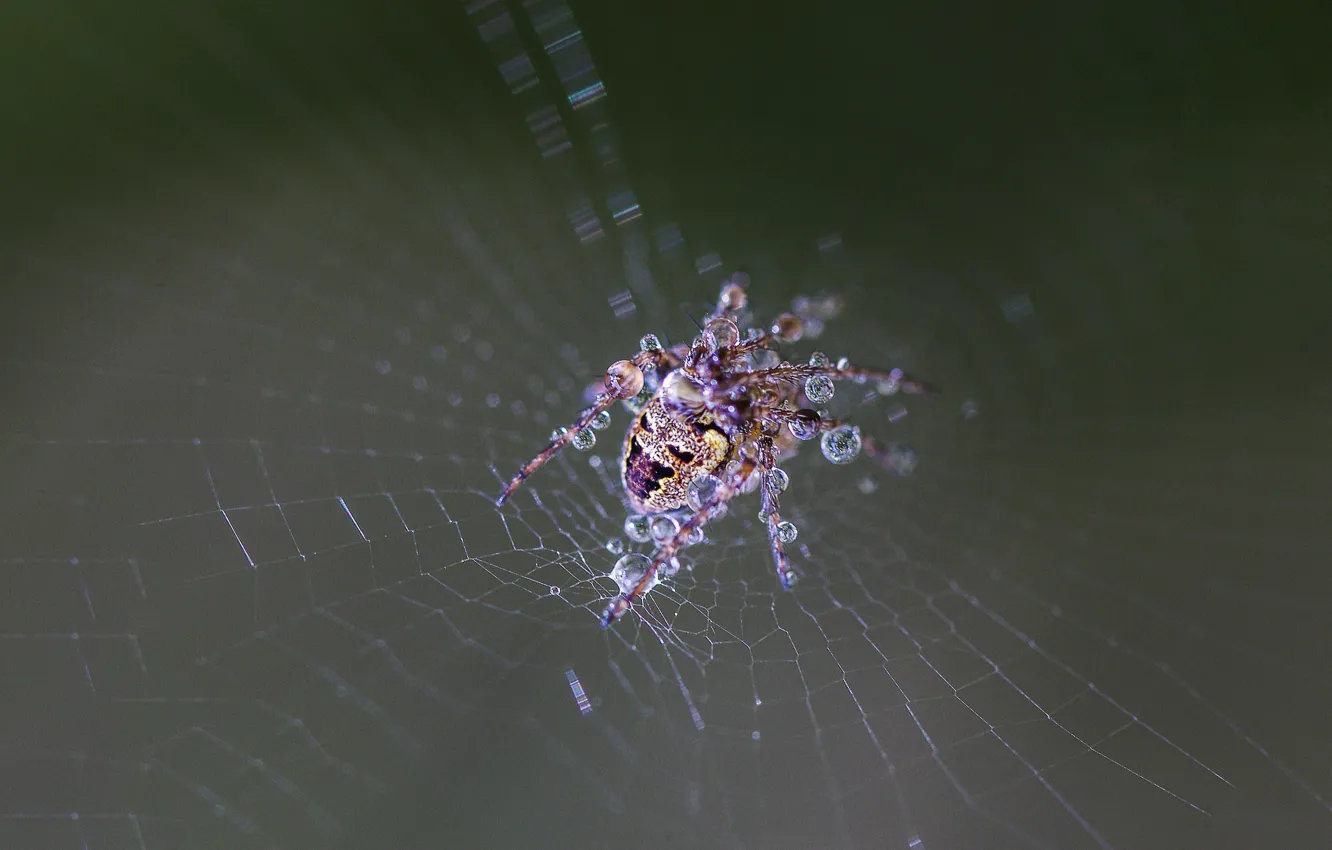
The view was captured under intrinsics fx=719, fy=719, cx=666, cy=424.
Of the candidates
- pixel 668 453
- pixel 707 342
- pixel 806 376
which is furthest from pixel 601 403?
pixel 806 376

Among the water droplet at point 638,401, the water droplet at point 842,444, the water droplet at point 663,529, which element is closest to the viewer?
the water droplet at point 663,529

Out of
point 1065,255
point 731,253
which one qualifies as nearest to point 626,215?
point 731,253

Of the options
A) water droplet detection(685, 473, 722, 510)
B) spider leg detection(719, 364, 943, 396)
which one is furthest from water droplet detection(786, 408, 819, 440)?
water droplet detection(685, 473, 722, 510)

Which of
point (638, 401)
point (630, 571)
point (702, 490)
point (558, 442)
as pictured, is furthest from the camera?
point (638, 401)

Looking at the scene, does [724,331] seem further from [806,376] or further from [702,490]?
[702,490]

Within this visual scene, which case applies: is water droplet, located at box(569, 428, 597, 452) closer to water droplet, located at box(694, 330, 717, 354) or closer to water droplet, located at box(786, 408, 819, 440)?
water droplet, located at box(694, 330, 717, 354)

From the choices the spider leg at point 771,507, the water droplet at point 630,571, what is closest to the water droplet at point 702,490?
the spider leg at point 771,507

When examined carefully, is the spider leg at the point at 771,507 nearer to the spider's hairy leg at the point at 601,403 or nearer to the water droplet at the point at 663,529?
the water droplet at the point at 663,529
